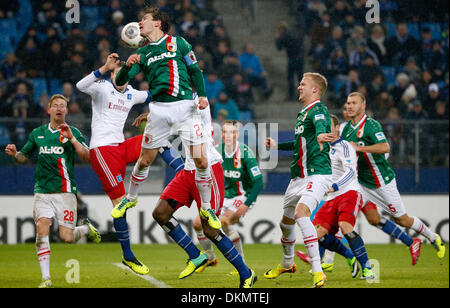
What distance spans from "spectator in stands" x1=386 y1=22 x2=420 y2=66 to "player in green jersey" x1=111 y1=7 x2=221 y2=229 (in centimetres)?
1069

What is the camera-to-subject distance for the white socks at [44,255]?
25.0 ft

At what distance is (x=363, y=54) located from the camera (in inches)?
643

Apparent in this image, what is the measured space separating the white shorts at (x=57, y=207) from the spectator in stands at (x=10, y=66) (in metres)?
8.13

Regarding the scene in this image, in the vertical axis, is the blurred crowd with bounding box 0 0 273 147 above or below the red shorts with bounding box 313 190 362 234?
above

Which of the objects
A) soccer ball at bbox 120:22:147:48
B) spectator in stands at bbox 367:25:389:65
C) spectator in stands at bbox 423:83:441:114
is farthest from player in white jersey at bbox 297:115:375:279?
spectator in stands at bbox 367:25:389:65

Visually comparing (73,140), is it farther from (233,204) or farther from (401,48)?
(401,48)

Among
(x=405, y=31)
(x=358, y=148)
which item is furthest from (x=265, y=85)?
(x=358, y=148)

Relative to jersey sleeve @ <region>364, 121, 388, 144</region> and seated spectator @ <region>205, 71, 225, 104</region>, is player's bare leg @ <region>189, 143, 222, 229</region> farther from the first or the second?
seated spectator @ <region>205, 71, 225, 104</region>

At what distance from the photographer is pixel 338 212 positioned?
866 centimetres

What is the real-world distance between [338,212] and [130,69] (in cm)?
321

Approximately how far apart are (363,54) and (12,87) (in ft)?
25.5

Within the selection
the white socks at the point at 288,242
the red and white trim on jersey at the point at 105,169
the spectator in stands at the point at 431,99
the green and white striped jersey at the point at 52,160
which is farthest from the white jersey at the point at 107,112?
the spectator in stands at the point at 431,99

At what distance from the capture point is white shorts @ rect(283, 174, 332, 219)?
7277mm

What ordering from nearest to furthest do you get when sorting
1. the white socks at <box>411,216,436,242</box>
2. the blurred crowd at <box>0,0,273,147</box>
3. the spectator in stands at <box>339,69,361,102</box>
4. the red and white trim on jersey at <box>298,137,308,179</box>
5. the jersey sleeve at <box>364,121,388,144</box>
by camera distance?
the red and white trim on jersey at <box>298,137,308,179</box> → the jersey sleeve at <box>364,121,388,144</box> → the white socks at <box>411,216,436,242</box> → the blurred crowd at <box>0,0,273,147</box> → the spectator in stands at <box>339,69,361,102</box>
